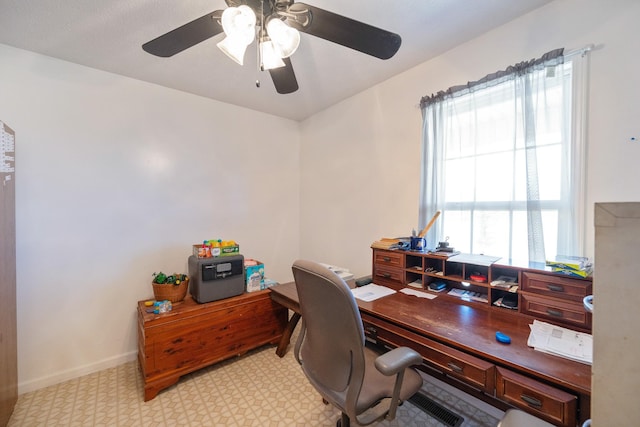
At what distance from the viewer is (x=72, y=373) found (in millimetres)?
2014

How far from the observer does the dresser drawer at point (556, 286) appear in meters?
1.17

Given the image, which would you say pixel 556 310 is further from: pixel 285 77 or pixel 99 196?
pixel 99 196

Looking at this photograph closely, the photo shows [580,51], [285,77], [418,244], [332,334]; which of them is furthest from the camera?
[418,244]

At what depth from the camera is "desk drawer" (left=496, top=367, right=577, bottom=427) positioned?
817 millimetres

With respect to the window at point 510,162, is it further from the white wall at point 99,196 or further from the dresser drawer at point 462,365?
the white wall at point 99,196

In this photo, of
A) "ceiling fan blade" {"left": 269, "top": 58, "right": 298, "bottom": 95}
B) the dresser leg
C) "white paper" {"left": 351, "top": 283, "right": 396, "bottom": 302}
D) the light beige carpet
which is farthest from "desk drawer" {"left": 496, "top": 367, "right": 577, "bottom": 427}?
"ceiling fan blade" {"left": 269, "top": 58, "right": 298, "bottom": 95}

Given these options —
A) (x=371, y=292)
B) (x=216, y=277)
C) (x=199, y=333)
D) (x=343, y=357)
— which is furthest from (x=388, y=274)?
(x=199, y=333)

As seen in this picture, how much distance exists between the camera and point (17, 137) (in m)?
1.85

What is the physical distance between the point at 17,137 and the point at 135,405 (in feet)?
6.89

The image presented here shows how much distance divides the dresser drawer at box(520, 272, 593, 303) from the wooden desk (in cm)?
16

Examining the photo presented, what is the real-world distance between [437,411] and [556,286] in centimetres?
110

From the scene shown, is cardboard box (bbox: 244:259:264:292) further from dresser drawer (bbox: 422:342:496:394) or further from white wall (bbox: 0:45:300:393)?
dresser drawer (bbox: 422:342:496:394)

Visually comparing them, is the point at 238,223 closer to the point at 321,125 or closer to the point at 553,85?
the point at 321,125

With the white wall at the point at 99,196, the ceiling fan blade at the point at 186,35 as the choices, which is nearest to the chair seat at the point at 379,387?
the ceiling fan blade at the point at 186,35
